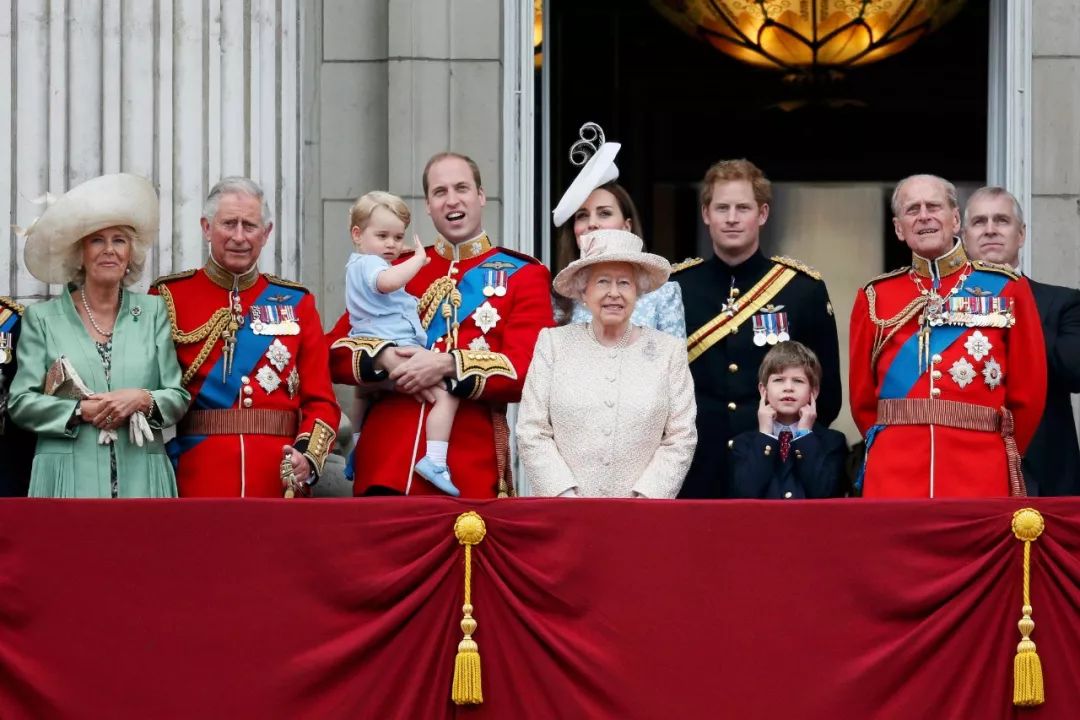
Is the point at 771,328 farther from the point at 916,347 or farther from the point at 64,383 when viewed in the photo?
the point at 64,383

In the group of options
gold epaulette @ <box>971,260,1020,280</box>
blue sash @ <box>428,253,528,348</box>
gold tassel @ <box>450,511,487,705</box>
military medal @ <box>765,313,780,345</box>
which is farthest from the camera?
military medal @ <box>765,313,780,345</box>

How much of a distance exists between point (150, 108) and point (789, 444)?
3.45 metres

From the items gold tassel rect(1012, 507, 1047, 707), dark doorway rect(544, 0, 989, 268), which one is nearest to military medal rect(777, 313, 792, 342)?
gold tassel rect(1012, 507, 1047, 707)

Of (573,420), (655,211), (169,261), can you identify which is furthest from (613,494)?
(655,211)

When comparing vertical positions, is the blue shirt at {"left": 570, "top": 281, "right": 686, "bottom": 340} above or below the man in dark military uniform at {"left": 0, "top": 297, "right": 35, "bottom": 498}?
above

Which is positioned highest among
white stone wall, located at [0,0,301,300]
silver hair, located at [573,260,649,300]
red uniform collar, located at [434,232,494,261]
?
white stone wall, located at [0,0,301,300]

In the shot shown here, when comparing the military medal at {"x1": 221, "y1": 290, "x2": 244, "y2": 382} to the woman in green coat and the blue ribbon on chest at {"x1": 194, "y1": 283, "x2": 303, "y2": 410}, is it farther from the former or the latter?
the woman in green coat

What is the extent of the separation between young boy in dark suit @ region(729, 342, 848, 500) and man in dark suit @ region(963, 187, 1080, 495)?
0.77 meters

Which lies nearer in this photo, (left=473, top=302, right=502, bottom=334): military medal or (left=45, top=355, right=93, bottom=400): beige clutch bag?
(left=45, top=355, right=93, bottom=400): beige clutch bag

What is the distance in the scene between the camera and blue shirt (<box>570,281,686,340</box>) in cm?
826

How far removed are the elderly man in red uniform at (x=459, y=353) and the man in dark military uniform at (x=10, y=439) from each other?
3.56ft

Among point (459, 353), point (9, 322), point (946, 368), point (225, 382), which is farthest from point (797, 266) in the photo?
point (9, 322)

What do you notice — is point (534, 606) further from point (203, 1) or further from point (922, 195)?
point (203, 1)

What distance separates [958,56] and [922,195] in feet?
23.7
